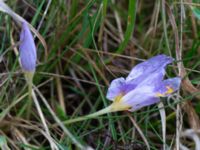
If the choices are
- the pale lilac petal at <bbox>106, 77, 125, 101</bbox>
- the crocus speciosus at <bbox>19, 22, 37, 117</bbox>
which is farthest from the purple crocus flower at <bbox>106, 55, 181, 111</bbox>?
the crocus speciosus at <bbox>19, 22, 37, 117</bbox>

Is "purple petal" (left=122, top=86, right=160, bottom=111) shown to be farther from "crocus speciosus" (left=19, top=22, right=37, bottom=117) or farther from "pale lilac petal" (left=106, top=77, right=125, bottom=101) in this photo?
"crocus speciosus" (left=19, top=22, right=37, bottom=117)

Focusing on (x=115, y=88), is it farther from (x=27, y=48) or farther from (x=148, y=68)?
(x=27, y=48)

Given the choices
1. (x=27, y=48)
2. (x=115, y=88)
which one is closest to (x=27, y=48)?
(x=27, y=48)

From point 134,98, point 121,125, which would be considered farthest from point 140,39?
point 134,98

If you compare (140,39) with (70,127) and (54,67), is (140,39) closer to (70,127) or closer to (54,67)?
(54,67)

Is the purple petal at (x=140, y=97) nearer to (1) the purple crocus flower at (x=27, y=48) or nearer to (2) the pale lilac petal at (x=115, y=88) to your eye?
(2) the pale lilac petal at (x=115, y=88)

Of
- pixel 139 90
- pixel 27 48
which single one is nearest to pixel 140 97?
pixel 139 90

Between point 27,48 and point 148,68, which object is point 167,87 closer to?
point 148,68
